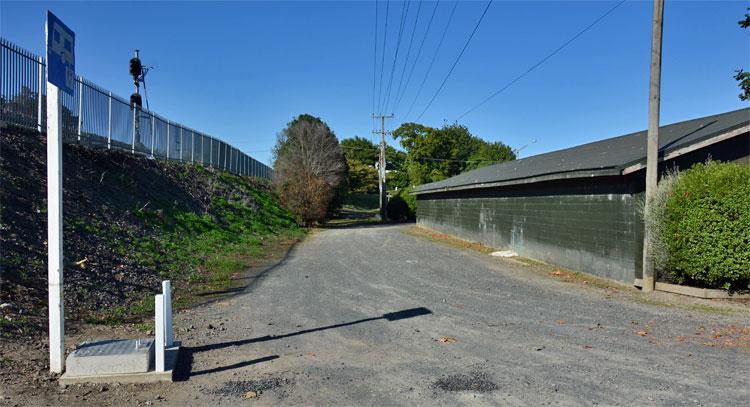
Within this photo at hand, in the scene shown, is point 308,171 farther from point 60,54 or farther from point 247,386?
point 247,386

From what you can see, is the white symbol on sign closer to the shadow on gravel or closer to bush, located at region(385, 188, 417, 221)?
the shadow on gravel

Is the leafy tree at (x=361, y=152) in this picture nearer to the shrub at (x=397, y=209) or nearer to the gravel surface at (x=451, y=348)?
the shrub at (x=397, y=209)

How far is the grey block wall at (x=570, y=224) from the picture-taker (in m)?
10.5

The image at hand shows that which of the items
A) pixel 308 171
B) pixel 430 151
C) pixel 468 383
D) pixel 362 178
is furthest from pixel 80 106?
pixel 362 178

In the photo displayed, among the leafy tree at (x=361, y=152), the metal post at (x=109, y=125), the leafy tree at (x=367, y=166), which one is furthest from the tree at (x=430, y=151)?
the metal post at (x=109, y=125)

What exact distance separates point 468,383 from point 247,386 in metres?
2.09

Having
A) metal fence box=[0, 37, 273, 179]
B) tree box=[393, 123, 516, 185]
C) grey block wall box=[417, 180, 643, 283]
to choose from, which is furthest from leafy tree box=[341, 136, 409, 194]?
grey block wall box=[417, 180, 643, 283]

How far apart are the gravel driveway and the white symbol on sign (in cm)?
323

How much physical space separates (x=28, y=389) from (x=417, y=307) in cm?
537

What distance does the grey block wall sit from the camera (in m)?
10.5

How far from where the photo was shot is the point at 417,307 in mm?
8180

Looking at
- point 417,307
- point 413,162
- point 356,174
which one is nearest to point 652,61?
point 417,307

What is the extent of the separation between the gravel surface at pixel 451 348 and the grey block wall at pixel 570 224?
1260 mm

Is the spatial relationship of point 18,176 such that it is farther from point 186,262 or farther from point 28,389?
point 28,389
